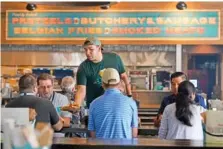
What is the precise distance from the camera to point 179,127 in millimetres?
4121

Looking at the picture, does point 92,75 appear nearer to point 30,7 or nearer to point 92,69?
point 92,69

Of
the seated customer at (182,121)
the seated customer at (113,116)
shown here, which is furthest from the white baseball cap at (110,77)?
the seated customer at (182,121)

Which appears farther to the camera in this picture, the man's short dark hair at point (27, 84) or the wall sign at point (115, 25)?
the wall sign at point (115, 25)

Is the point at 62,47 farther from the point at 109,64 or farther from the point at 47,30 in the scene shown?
the point at 109,64

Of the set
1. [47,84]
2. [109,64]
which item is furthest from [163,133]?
[47,84]

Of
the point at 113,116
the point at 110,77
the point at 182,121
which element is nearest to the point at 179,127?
the point at 182,121

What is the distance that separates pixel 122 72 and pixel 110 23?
3.81m

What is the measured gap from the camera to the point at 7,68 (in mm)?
9359

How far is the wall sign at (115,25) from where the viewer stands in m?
8.83

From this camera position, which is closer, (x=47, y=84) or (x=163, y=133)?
(x=163, y=133)

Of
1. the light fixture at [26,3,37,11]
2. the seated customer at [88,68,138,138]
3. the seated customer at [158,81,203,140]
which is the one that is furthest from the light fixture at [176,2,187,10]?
the seated customer at [88,68,138,138]

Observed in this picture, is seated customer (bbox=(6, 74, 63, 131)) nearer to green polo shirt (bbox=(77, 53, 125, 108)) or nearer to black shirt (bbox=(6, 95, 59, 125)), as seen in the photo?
black shirt (bbox=(6, 95, 59, 125))

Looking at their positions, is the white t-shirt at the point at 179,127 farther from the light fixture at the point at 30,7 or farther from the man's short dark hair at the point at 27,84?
the light fixture at the point at 30,7

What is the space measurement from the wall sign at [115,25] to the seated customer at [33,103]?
4.63 meters
